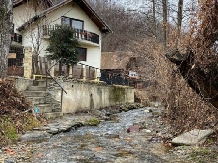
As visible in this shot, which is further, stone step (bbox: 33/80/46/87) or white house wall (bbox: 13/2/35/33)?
white house wall (bbox: 13/2/35/33)

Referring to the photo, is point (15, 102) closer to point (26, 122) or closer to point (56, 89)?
point (26, 122)

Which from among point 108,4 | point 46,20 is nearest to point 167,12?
point 46,20

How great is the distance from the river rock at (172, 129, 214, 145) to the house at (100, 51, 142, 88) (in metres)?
12.8

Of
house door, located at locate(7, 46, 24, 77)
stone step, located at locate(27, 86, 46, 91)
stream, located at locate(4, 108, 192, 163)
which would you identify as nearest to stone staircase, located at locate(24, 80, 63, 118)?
stone step, located at locate(27, 86, 46, 91)

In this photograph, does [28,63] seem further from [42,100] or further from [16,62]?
[42,100]

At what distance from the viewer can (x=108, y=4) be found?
4353 centimetres

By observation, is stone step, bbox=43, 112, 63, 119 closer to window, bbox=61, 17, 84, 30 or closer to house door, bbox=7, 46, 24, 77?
house door, bbox=7, 46, 24, 77

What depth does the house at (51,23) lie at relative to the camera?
23.2m

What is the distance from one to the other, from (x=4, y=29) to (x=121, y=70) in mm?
21614

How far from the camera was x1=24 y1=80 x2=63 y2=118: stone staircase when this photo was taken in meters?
12.2

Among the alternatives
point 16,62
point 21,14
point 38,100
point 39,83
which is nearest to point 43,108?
point 38,100

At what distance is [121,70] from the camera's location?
→ 105ft

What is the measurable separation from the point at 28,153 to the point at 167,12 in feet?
35.8

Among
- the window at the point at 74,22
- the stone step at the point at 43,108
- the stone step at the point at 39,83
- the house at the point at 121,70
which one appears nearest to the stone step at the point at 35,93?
the stone step at the point at 43,108
